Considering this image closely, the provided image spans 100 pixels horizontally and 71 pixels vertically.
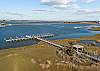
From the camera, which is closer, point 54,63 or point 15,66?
point 15,66

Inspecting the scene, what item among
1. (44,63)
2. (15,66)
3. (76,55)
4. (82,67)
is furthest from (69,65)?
(15,66)

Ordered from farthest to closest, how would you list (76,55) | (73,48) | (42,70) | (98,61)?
(73,48) → (76,55) → (98,61) → (42,70)

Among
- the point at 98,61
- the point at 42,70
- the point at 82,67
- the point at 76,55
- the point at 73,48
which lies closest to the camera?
the point at 42,70

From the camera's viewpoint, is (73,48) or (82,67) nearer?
(82,67)

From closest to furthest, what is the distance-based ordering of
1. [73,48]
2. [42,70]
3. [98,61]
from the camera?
[42,70] < [98,61] < [73,48]

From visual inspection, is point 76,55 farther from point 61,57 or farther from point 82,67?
point 82,67

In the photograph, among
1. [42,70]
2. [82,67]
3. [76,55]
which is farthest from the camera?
[76,55]

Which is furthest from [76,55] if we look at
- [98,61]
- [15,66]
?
[15,66]

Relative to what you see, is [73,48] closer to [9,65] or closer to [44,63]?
[44,63]
